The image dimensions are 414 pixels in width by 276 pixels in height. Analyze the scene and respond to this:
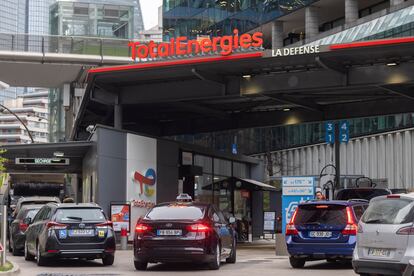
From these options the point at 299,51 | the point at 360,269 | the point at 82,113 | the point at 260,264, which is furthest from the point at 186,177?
the point at 360,269

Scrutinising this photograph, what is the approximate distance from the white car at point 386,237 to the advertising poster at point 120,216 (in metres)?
16.3

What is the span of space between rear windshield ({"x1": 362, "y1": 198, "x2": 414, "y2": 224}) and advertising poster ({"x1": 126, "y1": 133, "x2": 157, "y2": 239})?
17.9 meters

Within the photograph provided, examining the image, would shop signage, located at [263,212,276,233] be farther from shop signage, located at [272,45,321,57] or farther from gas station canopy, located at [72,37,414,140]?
shop signage, located at [272,45,321,57]

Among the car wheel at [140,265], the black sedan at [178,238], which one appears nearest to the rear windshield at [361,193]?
the black sedan at [178,238]

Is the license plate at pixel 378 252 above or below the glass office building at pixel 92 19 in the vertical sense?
below

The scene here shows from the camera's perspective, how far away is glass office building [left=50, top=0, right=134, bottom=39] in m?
71.1

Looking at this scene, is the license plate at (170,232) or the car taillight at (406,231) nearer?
the car taillight at (406,231)

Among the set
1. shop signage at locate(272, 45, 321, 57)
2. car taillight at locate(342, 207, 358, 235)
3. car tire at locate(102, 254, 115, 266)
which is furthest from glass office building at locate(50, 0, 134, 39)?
car taillight at locate(342, 207, 358, 235)

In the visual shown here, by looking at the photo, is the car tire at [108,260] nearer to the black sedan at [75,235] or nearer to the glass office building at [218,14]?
the black sedan at [75,235]

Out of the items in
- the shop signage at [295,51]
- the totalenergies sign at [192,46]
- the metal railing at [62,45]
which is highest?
the metal railing at [62,45]

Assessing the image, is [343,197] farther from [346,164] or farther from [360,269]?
[346,164]

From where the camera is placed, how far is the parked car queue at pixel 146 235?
56.0ft

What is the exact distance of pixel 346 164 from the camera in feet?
205

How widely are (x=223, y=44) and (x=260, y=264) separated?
35.2ft
